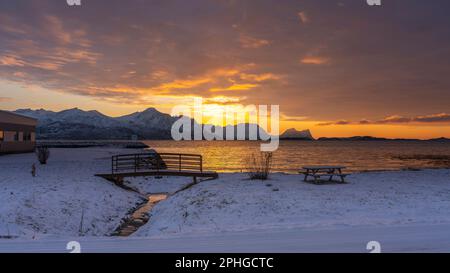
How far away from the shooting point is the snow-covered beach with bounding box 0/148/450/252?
8719 mm

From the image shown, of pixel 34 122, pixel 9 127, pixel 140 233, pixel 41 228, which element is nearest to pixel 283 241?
pixel 140 233

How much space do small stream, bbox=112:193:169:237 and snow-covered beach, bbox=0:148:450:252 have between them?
1.29 feet

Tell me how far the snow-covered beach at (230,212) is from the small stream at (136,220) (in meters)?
0.39

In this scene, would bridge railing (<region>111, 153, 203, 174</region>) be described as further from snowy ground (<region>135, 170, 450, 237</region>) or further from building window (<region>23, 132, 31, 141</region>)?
building window (<region>23, 132, 31, 141</region>)

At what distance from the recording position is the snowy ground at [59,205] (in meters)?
13.9

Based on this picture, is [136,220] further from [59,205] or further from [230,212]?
[230,212]

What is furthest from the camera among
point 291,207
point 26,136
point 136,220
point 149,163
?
point 26,136

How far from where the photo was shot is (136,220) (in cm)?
1692

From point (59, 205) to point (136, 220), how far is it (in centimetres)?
365

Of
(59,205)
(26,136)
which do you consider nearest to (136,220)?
(59,205)
